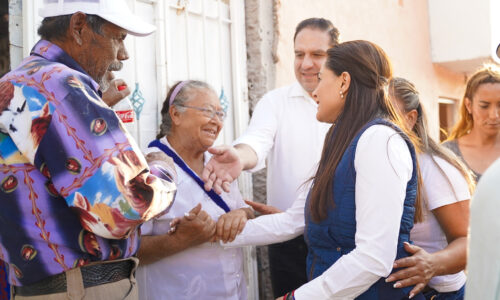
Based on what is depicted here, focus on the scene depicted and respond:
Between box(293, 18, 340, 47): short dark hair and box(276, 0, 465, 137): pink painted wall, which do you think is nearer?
box(293, 18, 340, 47): short dark hair

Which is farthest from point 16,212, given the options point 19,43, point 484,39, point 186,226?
point 484,39

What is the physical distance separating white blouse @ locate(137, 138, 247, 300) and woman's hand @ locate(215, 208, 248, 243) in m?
0.11

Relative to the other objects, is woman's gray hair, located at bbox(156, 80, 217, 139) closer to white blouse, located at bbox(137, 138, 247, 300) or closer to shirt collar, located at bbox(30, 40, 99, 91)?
white blouse, located at bbox(137, 138, 247, 300)

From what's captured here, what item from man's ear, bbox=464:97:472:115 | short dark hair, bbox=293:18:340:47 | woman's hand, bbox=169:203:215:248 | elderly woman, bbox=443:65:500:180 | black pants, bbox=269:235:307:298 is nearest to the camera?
woman's hand, bbox=169:203:215:248

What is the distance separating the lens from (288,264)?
3.38 metres

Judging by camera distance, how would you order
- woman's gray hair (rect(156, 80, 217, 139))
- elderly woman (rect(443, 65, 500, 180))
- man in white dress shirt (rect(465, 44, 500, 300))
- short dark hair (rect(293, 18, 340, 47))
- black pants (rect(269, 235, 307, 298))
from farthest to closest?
elderly woman (rect(443, 65, 500, 180))
short dark hair (rect(293, 18, 340, 47))
black pants (rect(269, 235, 307, 298))
woman's gray hair (rect(156, 80, 217, 139))
man in white dress shirt (rect(465, 44, 500, 300))

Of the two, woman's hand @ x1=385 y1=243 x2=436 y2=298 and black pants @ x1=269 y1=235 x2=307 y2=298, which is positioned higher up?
woman's hand @ x1=385 y1=243 x2=436 y2=298

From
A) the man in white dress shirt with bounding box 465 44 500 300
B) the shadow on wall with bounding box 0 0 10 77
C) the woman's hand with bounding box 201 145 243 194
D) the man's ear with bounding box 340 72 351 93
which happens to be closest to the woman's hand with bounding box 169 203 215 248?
the woman's hand with bounding box 201 145 243 194

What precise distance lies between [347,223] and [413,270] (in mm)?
329

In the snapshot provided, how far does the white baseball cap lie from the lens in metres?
1.89

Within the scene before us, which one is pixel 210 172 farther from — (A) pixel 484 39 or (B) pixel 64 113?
(A) pixel 484 39

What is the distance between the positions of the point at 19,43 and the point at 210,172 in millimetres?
1103

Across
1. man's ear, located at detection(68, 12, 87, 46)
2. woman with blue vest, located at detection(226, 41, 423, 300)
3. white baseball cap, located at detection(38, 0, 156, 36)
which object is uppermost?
white baseball cap, located at detection(38, 0, 156, 36)

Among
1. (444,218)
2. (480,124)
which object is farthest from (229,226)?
(480,124)
